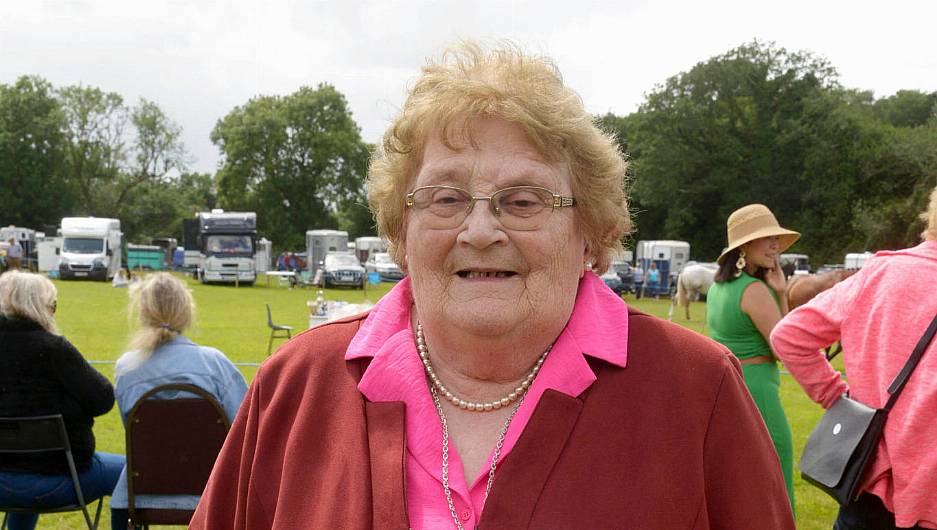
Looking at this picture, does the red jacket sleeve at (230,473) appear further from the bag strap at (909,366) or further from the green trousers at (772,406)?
the green trousers at (772,406)

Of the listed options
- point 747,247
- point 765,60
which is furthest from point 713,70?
point 747,247

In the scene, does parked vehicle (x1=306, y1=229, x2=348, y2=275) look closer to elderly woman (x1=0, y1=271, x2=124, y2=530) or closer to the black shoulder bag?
elderly woman (x1=0, y1=271, x2=124, y2=530)

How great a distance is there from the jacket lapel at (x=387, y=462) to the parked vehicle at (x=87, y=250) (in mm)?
37952

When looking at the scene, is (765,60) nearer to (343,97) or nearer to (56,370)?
(343,97)

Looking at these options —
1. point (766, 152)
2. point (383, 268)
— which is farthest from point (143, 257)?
Result: point (766, 152)

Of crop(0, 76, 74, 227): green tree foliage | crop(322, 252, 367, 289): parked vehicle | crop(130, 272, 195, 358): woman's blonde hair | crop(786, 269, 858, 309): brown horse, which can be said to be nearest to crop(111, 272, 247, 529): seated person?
crop(130, 272, 195, 358): woman's blonde hair

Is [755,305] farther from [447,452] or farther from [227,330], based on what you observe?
[227,330]

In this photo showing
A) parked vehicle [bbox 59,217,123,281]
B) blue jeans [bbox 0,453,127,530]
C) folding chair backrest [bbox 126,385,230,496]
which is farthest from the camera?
parked vehicle [bbox 59,217,123,281]

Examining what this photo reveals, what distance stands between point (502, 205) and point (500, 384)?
441 mm

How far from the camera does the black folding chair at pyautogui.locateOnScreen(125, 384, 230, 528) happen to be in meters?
4.10

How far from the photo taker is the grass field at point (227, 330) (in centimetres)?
652

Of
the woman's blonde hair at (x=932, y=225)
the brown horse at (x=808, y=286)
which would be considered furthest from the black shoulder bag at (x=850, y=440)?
the brown horse at (x=808, y=286)

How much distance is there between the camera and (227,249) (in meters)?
35.8

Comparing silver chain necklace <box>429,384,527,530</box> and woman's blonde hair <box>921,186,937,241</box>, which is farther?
woman's blonde hair <box>921,186,937,241</box>
